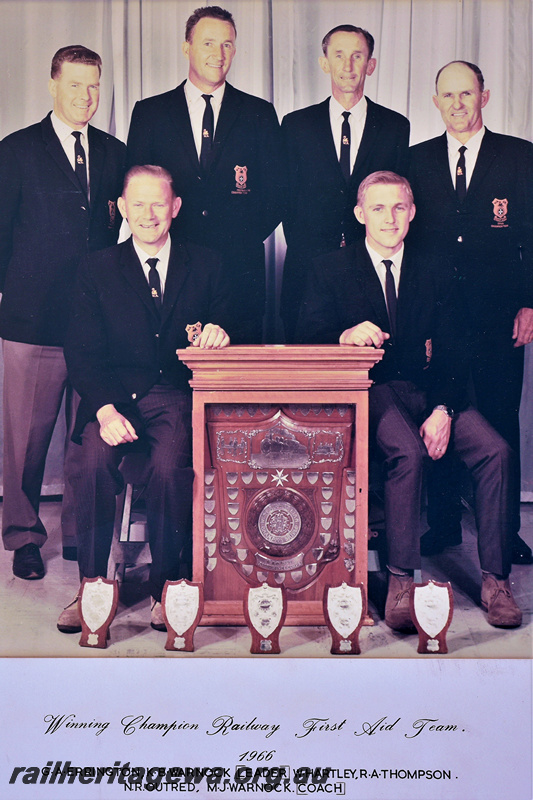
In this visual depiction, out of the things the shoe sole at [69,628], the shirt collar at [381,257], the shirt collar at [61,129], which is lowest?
the shoe sole at [69,628]

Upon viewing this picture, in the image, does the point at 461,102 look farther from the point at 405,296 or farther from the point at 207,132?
the point at 207,132

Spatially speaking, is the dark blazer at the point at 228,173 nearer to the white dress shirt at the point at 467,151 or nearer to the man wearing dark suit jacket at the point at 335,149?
the man wearing dark suit jacket at the point at 335,149

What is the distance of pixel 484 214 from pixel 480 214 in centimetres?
2

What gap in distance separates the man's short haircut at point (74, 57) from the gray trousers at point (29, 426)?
121 cm

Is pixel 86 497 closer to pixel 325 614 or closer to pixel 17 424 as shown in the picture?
pixel 17 424

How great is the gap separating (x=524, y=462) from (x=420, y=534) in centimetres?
61

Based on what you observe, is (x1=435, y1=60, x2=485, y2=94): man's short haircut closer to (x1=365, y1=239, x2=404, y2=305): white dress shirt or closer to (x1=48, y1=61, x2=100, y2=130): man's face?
(x1=365, y1=239, x2=404, y2=305): white dress shirt

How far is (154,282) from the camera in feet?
12.4

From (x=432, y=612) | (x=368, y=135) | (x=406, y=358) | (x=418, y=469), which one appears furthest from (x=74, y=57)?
(x=432, y=612)

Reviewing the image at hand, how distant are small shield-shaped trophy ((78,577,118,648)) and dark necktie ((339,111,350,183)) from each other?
198 cm

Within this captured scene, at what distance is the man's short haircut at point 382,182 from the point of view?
12.4ft

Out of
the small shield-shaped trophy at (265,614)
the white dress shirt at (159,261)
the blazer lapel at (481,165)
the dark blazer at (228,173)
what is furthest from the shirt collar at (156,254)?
the small shield-shaped trophy at (265,614)

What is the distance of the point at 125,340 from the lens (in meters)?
3.78

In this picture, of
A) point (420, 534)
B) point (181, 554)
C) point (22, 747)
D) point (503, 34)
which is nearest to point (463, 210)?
point (503, 34)
